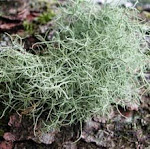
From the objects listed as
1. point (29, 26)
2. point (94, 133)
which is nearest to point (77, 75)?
point (94, 133)

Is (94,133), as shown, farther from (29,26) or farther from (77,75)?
(29,26)

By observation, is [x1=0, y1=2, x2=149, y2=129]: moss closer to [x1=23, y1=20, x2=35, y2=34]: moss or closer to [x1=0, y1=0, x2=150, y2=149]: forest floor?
[x1=0, y1=0, x2=150, y2=149]: forest floor

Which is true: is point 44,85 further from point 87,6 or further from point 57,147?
point 87,6

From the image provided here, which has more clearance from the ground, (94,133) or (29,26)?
(29,26)

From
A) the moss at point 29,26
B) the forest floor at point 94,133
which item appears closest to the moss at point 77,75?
the forest floor at point 94,133

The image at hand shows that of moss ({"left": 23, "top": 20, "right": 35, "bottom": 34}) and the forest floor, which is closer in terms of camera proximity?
the forest floor

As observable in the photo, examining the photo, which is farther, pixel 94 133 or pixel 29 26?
pixel 29 26

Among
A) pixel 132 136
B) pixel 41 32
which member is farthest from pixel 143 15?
pixel 132 136

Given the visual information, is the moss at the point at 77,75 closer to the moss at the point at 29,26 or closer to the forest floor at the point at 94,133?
the forest floor at the point at 94,133

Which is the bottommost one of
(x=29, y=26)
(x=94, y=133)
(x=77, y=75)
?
(x=94, y=133)

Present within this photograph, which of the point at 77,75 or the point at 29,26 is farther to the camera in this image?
the point at 29,26

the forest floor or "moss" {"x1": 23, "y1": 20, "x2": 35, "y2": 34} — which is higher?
"moss" {"x1": 23, "y1": 20, "x2": 35, "y2": 34}

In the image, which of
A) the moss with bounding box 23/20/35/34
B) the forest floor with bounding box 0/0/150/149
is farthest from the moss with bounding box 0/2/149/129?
the moss with bounding box 23/20/35/34
